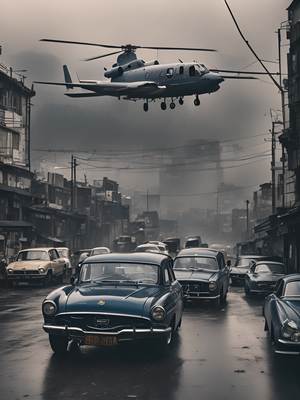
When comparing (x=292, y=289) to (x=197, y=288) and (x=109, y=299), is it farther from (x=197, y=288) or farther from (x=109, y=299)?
(x=197, y=288)

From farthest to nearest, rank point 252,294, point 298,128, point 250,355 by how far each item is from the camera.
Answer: point 298,128 → point 252,294 → point 250,355

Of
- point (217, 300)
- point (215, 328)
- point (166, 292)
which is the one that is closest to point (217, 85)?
point (217, 300)

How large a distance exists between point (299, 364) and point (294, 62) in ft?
121

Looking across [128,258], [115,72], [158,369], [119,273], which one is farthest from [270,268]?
[115,72]

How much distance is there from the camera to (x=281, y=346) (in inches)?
371

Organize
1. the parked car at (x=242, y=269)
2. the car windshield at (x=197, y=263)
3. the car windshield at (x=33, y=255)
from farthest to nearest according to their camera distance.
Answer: the parked car at (x=242, y=269)
the car windshield at (x=33, y=255)
the car windshield at (x=197, y=263)

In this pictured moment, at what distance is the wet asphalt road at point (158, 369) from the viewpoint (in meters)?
7.91

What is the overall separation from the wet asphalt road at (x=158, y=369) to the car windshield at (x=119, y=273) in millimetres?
1229

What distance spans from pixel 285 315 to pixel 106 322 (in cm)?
283

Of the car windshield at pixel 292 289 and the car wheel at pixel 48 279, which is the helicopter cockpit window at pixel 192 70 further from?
the car windshield at pixel 292 289

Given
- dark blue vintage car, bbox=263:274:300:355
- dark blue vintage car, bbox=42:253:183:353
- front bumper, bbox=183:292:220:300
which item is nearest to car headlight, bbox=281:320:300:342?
dark blue vintage car, bbox=263:274:300:355

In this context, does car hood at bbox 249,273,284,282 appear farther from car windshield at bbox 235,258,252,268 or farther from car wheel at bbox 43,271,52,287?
car wheel at bbox 43,271,52,287

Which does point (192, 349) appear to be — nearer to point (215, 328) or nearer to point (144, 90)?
point (215, 328)

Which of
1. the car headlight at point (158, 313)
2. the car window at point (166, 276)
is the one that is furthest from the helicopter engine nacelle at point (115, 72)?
the car headlight at point (158, 313)
